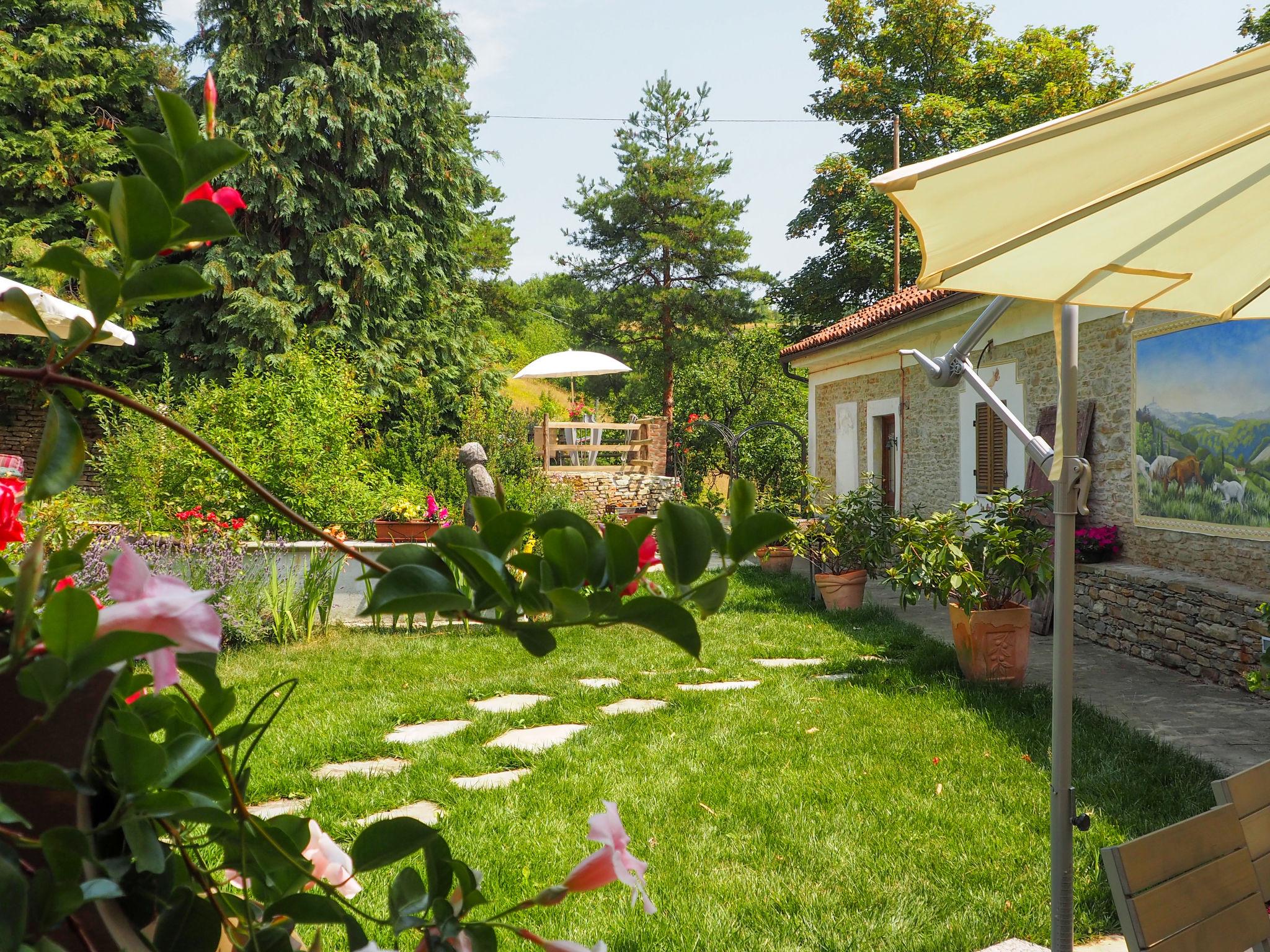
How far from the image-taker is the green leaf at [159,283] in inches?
19.2

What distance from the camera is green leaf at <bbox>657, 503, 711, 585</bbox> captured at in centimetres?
50

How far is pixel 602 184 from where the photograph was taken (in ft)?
76.7

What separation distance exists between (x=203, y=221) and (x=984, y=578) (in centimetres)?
564

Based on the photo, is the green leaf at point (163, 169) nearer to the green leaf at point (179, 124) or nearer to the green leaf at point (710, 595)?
the green leaf at point (179, 124)

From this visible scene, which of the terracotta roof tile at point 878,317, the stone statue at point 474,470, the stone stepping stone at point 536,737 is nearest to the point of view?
the stone stepping stone at point 536,737

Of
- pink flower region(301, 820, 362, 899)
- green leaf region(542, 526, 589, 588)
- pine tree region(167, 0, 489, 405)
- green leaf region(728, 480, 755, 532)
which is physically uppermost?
pine tree region(167, 0, 489, 405)

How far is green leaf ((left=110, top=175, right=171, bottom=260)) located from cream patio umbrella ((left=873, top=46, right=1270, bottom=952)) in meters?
1.59

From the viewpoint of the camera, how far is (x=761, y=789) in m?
3.62

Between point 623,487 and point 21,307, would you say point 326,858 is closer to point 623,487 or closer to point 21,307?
point 21,307

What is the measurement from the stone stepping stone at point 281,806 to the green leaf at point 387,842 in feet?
9.78

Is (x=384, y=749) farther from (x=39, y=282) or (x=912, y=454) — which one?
(x=39, y=282)

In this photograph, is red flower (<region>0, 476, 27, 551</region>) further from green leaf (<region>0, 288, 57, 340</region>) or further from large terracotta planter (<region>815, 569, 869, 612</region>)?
large terracotta planter (<region>815, 569, 869, 612</region>)

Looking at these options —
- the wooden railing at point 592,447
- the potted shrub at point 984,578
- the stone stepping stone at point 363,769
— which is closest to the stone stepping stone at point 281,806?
the stone stepping stone at point 363,769

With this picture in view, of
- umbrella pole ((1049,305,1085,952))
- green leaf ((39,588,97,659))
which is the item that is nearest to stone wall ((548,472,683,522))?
umbrella pole ((1049,305,1085,952))
